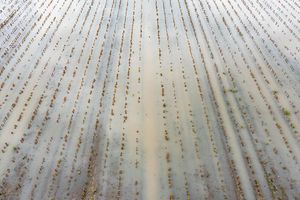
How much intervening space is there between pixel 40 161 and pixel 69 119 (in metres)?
1.83

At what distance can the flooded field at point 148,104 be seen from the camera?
375 inches

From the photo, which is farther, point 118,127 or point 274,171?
point 118,127

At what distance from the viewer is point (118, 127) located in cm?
1108

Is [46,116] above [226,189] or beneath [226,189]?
above

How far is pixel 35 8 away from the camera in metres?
18.3

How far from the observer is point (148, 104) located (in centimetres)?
1202

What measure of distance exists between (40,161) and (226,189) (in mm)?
5023

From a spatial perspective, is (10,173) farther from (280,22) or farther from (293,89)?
(280,22)

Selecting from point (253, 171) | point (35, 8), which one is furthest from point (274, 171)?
point (35, 8)

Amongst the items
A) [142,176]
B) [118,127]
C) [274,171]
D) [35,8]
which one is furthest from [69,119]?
[35,8]

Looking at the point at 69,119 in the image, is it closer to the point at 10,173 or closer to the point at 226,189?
the point at 10,173

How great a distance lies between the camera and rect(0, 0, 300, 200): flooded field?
9.52m

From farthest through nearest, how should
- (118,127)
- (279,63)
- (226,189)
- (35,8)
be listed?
(35,8)
(279,63)
(118,127)
(226,189)

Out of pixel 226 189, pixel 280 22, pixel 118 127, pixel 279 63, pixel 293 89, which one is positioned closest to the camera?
pixel 226 189
